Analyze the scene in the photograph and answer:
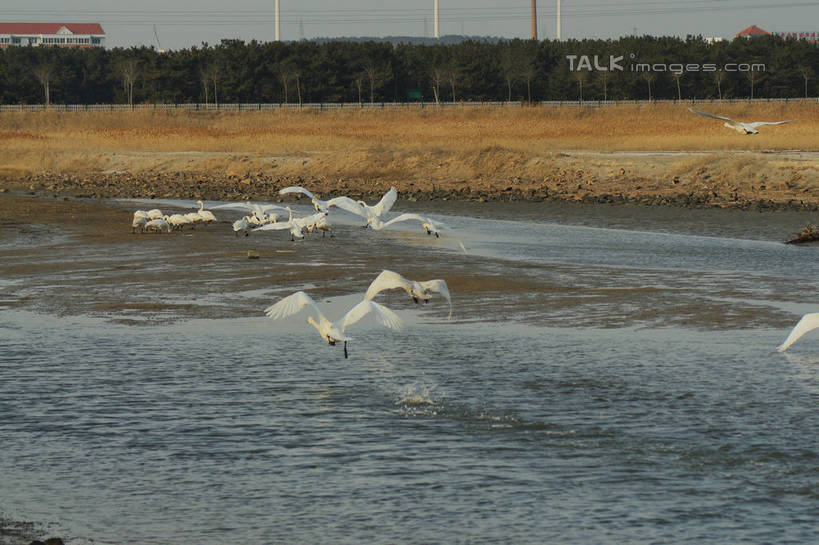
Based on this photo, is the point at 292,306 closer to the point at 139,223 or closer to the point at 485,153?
the point at 139,223

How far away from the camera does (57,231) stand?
86.8ft

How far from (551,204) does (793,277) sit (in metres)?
15.9

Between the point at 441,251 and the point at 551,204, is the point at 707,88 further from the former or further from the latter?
the point at 441,251

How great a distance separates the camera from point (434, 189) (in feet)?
130

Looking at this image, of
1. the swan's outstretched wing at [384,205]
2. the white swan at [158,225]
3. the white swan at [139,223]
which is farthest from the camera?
the white swan at [139,223]

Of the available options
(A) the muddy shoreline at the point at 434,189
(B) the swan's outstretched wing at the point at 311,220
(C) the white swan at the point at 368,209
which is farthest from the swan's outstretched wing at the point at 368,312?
(A) the muddy shoreline at the point at 434,189

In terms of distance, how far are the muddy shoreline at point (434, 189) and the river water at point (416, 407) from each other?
13.6 metres

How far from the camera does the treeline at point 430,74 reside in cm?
10644

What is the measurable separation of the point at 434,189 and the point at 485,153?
4.61m

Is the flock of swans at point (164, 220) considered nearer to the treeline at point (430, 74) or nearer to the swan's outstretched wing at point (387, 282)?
the swan's outstretched wing at point (387, 282)

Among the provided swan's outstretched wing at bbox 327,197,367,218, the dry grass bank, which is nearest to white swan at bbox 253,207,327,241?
swan's outstretched wing at bbox 327,197,367,218

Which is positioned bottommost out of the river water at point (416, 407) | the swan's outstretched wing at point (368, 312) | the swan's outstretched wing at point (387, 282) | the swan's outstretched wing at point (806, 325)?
the river water at point (416, 407)

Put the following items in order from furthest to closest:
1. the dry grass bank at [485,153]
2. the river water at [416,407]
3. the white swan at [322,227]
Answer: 1. the dry grass bank at [485,153]
2. the white swan at [322,227]
3. the river water at [416,407]

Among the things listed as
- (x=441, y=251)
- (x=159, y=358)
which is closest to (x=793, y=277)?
(x=441, y=251)
